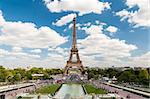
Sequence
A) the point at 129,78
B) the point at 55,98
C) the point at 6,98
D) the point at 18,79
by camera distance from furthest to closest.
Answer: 1. the point at 18,79
2. the point at 129,78
3. the point at 55,98
4. the point at 6,98

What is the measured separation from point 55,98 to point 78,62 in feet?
75.2

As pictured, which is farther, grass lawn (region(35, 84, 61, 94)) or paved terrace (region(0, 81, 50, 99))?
grass lawn (region(35, 84, 61, 94))

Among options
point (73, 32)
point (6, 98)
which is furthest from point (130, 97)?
point (73, 32)

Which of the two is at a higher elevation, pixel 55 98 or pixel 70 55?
pixel 70 55

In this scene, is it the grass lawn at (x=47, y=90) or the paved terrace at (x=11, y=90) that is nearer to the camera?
the paved terrace at (x=11, y=90)

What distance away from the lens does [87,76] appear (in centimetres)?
4619

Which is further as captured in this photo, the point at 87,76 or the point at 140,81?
the point at 87,76

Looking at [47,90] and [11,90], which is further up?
[11,90]

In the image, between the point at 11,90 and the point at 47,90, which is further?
the point at 47,90

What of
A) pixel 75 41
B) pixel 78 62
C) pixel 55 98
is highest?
pixel 75 41

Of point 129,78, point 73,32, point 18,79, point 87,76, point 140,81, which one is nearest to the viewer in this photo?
point 140,81

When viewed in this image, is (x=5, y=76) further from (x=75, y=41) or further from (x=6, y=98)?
(x=6, y=98)

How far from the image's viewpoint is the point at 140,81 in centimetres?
2470

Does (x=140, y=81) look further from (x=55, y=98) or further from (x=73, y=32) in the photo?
(x=73, y=32)
